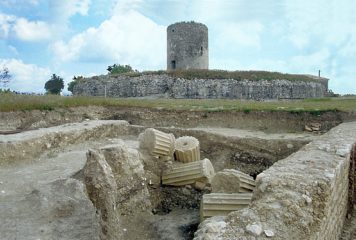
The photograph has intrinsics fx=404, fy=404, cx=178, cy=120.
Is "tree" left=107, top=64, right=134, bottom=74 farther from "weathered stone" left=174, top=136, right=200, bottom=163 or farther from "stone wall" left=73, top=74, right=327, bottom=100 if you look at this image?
"weathered stone" left=174, top=136, right=200, bottom=163

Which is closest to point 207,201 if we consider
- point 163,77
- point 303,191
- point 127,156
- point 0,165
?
point 127,156

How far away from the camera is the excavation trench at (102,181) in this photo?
507 cm

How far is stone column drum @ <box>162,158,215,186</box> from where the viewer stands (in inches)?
332

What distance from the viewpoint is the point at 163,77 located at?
25.7 m

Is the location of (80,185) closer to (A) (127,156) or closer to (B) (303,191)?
(A) (127,156)

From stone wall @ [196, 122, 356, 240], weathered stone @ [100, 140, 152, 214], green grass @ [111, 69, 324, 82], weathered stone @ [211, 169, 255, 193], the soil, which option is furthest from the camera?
green grass @ [111, 69, 324, 82]

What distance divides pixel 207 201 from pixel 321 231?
254 cm

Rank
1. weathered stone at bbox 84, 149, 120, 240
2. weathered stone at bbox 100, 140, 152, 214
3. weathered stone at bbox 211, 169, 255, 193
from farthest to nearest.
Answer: weathered stone at bbox 211, 169, 255, 193 < weathered stone at bbox 100, 140, 152, 214 < weathered stone at bbox 84, 149, 120, 240

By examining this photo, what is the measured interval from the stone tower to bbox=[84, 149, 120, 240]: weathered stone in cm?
2484

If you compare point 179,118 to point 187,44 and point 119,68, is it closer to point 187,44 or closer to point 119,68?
point 187,44

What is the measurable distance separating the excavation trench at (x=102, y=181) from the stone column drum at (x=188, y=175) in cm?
15

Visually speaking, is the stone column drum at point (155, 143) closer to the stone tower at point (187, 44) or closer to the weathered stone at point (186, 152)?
the weathered stone at point (186, 152)

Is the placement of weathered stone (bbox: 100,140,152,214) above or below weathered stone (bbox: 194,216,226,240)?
below

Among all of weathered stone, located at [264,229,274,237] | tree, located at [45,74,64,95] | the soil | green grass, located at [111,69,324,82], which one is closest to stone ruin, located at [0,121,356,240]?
weathered stone, located at [264,229,274,237]
